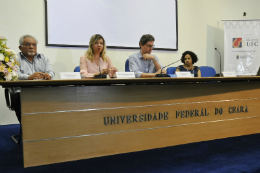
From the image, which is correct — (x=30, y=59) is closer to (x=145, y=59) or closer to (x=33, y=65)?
(x=33, y=65)

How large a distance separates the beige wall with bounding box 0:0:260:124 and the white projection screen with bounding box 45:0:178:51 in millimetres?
126

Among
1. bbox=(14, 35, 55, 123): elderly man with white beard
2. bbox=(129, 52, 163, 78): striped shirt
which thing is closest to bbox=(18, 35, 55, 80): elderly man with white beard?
bbox=(14, 35, 55, 123): elderly man with white beard

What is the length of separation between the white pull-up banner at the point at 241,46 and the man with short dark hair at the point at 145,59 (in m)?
2.03

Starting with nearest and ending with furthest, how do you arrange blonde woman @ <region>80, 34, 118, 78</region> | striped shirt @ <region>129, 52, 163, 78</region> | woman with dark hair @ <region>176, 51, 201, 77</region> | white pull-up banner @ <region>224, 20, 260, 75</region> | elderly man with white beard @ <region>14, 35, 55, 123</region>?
elderly man with white beard @ <region>14, 35, 55, 123</region> → blonde woman @ <region>80, 34, 118, 78</region> → striped shirt @ <region>129, 52, 163, 78</region> → woman with dark hair @ <region>176, 51, 201, 77</region> → white pull-up banner @ <region>224, 20, 260, 75</region>

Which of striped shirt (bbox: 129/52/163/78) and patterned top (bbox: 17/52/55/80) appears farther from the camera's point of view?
striped shirt (bbox: 129/52/163/78)

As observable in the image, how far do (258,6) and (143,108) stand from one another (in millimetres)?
4488

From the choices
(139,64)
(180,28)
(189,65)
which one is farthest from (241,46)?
(139,64)

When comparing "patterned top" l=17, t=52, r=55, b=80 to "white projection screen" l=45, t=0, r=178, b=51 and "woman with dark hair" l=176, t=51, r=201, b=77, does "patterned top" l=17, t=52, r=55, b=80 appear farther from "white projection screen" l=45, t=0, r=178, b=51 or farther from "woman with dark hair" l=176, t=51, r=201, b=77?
"woman with dark hair" l=176, t=51, r=201, b=77

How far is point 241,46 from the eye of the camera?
4.05m

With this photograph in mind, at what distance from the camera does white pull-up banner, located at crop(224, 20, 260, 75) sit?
13.3ft

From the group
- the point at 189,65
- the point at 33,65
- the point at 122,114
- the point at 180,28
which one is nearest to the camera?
the point at 122,114

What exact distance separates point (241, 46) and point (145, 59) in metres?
2.39

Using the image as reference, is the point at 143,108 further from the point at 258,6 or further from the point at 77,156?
the point at 258,6

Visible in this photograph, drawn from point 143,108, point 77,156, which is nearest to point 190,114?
point 143,108
